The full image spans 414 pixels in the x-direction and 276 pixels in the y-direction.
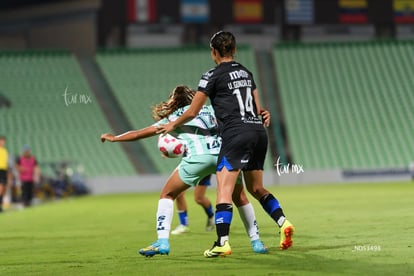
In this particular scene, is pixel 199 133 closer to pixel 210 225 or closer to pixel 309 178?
pixel 210 225

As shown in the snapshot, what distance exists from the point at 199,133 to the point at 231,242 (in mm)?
2329

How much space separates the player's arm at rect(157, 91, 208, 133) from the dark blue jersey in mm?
96

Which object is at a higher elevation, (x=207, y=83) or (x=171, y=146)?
(x=207, y=83)

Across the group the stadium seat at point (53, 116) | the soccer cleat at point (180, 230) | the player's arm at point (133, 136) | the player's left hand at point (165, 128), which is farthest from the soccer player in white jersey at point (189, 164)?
the stadium seat at point (53, 116)

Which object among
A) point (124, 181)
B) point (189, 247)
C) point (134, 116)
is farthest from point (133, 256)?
point (134, 116)

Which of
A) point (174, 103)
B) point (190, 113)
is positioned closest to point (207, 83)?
point (190, 113)

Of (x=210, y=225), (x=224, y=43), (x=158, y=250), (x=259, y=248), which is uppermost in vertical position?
(x=224, y=43)

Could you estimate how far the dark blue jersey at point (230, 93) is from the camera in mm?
9398

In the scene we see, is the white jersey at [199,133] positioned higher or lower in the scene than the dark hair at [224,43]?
lower

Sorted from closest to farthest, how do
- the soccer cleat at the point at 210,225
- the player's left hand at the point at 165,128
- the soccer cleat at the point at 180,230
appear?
the player's left hand at the point at 165,128 < the soccer cleat at the point at 180,230 < the soccer cleat at the point at 210,225

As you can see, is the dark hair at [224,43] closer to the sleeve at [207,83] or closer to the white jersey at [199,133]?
the sleeve at [207,83]

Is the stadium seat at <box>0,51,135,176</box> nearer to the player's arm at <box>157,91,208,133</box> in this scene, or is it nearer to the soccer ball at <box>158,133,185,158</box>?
the soccer ball at <box>158,133,185,158</box>

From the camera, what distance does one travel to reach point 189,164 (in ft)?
32.3

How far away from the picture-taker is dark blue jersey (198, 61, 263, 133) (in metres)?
9.40
